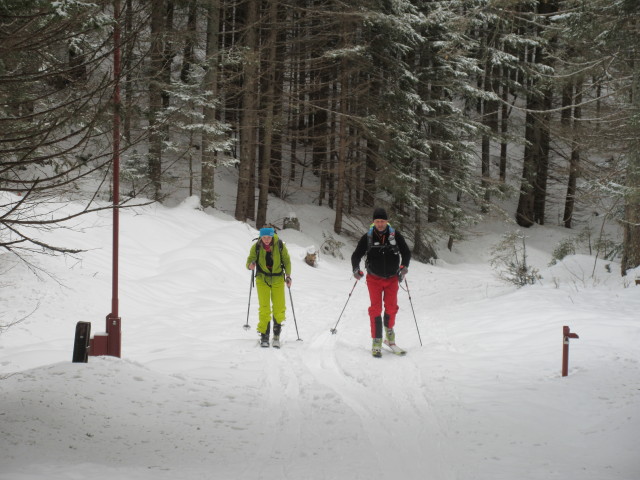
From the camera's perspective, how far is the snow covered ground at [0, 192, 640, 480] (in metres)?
4.63

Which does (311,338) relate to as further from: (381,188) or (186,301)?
(381,188)

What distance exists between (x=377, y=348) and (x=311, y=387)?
1867 mm

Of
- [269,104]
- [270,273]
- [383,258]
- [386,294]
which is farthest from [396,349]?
[269,104]

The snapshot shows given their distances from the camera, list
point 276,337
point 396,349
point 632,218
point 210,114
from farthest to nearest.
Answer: point 210,114, point 632,218, point 276,337, point 396,349

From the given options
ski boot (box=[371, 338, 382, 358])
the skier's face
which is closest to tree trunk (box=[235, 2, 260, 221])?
the skier's face

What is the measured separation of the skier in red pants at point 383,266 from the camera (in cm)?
856

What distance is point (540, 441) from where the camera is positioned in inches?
204

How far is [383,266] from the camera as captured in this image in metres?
8.56

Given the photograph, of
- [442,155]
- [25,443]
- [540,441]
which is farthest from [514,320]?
[442,155]

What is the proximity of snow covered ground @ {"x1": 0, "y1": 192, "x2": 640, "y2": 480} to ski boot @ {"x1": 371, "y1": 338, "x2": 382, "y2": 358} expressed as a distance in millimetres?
148

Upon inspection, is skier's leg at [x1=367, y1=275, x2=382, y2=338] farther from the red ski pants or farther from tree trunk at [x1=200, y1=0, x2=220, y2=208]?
tree trunk at [x1=200, y1=0, x2=220, y2=208]

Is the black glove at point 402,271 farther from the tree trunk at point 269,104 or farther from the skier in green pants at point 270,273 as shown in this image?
the tree trunk at point 269,104

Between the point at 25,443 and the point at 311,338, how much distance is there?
18.4 ft

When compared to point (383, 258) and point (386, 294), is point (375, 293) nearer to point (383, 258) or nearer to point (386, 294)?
point (386, 294)
